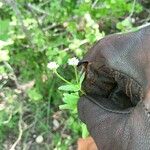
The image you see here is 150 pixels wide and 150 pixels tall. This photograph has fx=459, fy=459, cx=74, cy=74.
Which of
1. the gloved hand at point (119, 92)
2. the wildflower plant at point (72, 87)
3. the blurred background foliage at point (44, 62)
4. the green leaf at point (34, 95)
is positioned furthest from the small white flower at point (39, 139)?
the gloved hand at point (119, 92)

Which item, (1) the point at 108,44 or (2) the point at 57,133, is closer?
(1) the point at 108,44

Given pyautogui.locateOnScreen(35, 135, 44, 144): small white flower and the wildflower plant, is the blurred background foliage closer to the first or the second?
pyautogui.locateOnScreen(35, 135, 44, 144): small white flower

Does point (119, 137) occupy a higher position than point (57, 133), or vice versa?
point (119, 137)

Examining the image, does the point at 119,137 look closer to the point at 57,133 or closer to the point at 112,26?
the point at 57,133

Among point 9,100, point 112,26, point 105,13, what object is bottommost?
point 9,100

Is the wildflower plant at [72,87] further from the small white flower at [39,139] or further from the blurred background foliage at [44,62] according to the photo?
the small white flower at [39,139]

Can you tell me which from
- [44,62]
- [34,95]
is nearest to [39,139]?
[34,95]

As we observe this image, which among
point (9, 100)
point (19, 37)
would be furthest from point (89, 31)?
point (9, 100)

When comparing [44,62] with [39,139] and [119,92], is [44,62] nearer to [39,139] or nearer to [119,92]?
[39,139]
